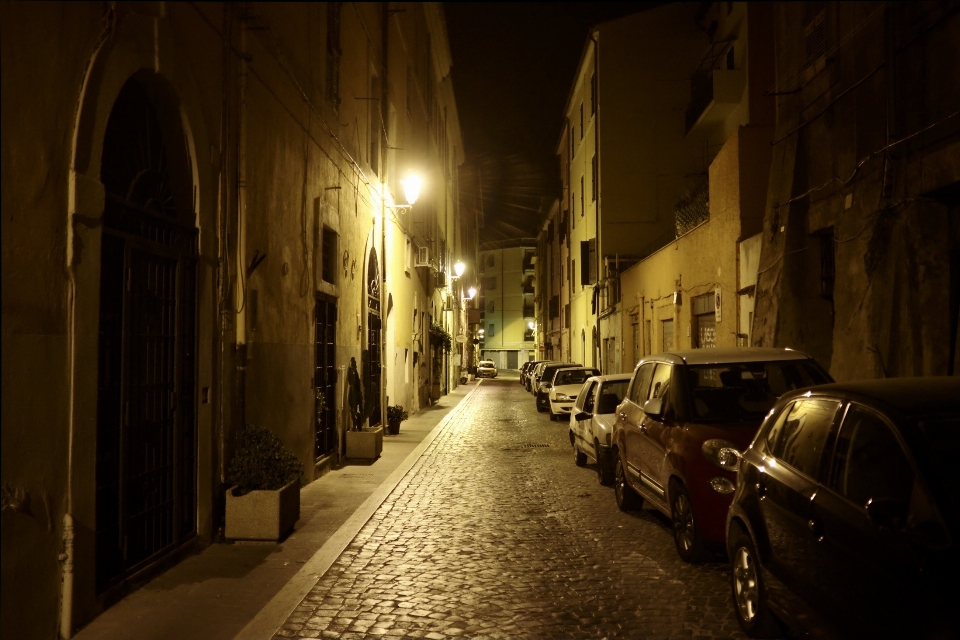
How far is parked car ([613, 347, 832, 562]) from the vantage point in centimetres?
648

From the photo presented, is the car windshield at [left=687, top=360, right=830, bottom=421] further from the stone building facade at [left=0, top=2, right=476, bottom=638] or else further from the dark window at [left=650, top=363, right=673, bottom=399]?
the stone building facade at [left=0, top=2, right=476, bottom=638]

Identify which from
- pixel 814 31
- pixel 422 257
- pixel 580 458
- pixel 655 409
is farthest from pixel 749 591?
pixel 422 257

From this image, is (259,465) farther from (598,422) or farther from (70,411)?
(598,422)

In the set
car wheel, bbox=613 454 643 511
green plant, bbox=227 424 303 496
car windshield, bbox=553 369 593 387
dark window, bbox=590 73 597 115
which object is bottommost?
car wheel, bbox=613 454 643 511

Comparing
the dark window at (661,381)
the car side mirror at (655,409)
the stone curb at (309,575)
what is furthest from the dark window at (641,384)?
the stone curb at (309,575)

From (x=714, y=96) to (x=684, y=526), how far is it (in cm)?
1689

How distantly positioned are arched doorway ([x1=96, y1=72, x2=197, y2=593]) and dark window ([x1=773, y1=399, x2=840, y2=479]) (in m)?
4.80

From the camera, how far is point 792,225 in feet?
40.5

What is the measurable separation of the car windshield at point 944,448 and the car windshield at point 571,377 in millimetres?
19015

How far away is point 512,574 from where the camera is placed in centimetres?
657

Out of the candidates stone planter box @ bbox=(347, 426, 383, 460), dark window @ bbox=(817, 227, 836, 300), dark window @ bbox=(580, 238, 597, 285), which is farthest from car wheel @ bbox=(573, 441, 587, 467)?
dark window @ bbox=(580, 238, 597, 285)

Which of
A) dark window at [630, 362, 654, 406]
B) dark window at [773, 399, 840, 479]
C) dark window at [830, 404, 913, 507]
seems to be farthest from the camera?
dark window at [630, 362, 654, 406]

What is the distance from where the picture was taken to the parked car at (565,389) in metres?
21.9

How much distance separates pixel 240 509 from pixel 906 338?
7891mm
